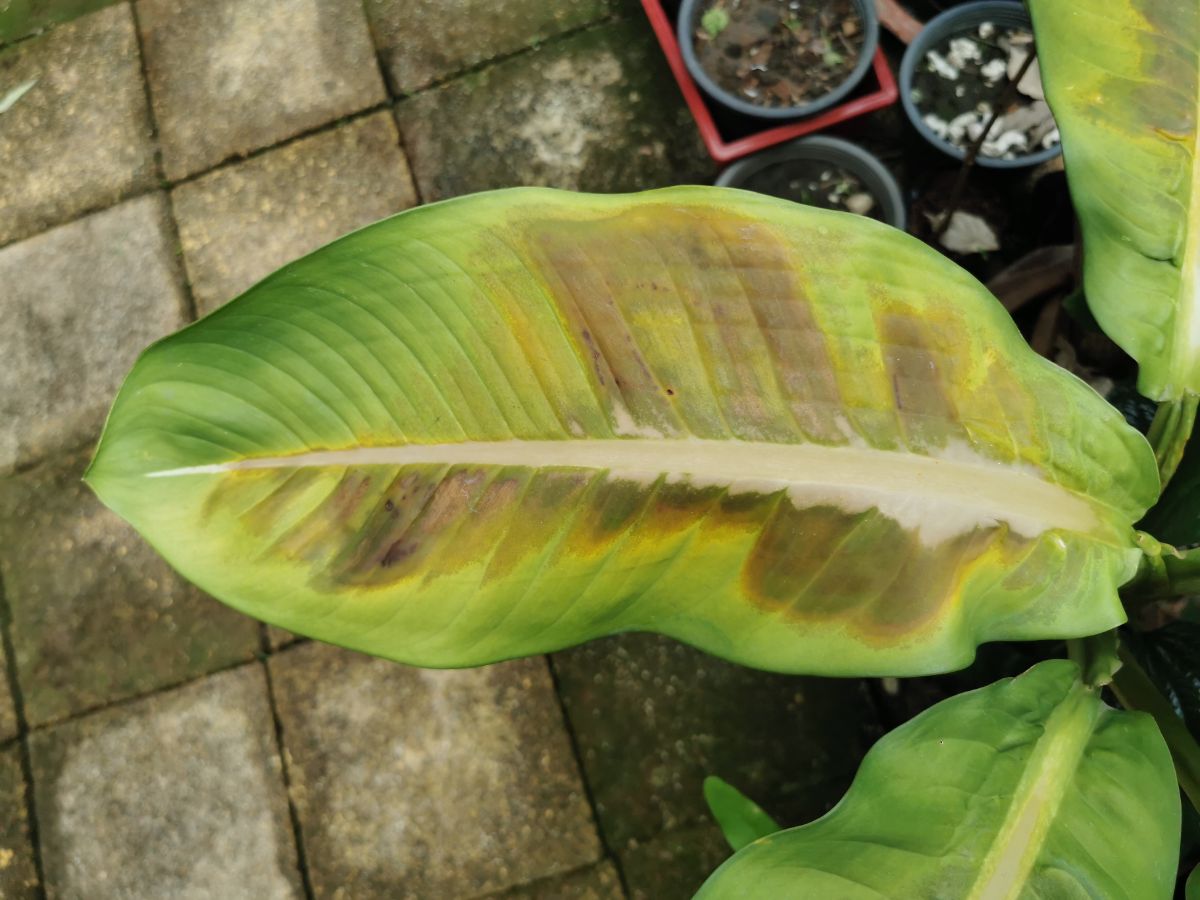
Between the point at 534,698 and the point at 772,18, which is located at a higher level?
the point at 772,18

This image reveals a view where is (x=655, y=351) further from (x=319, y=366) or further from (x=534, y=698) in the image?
Answer: (x=534, y=698)

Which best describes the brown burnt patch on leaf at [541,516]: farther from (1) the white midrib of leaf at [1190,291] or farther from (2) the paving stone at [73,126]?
(2) the paving stone at [73,126]

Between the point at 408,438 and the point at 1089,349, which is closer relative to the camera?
the point at 408,438

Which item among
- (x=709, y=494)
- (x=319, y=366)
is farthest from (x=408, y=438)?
(x=709, y=494)

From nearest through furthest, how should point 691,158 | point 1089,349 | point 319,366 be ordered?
1. point 319,366
2. point 1089,349
3. point 691,158

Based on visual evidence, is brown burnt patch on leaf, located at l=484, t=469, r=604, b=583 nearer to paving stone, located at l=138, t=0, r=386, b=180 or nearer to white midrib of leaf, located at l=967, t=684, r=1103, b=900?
white midrib of leaf, located at l=967, t=684, r=1103, b=900

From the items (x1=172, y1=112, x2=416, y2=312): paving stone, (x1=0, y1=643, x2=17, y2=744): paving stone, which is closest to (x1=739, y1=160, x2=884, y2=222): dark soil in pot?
(x1=172, y1=112, x2=416, y2=312): paving stone
